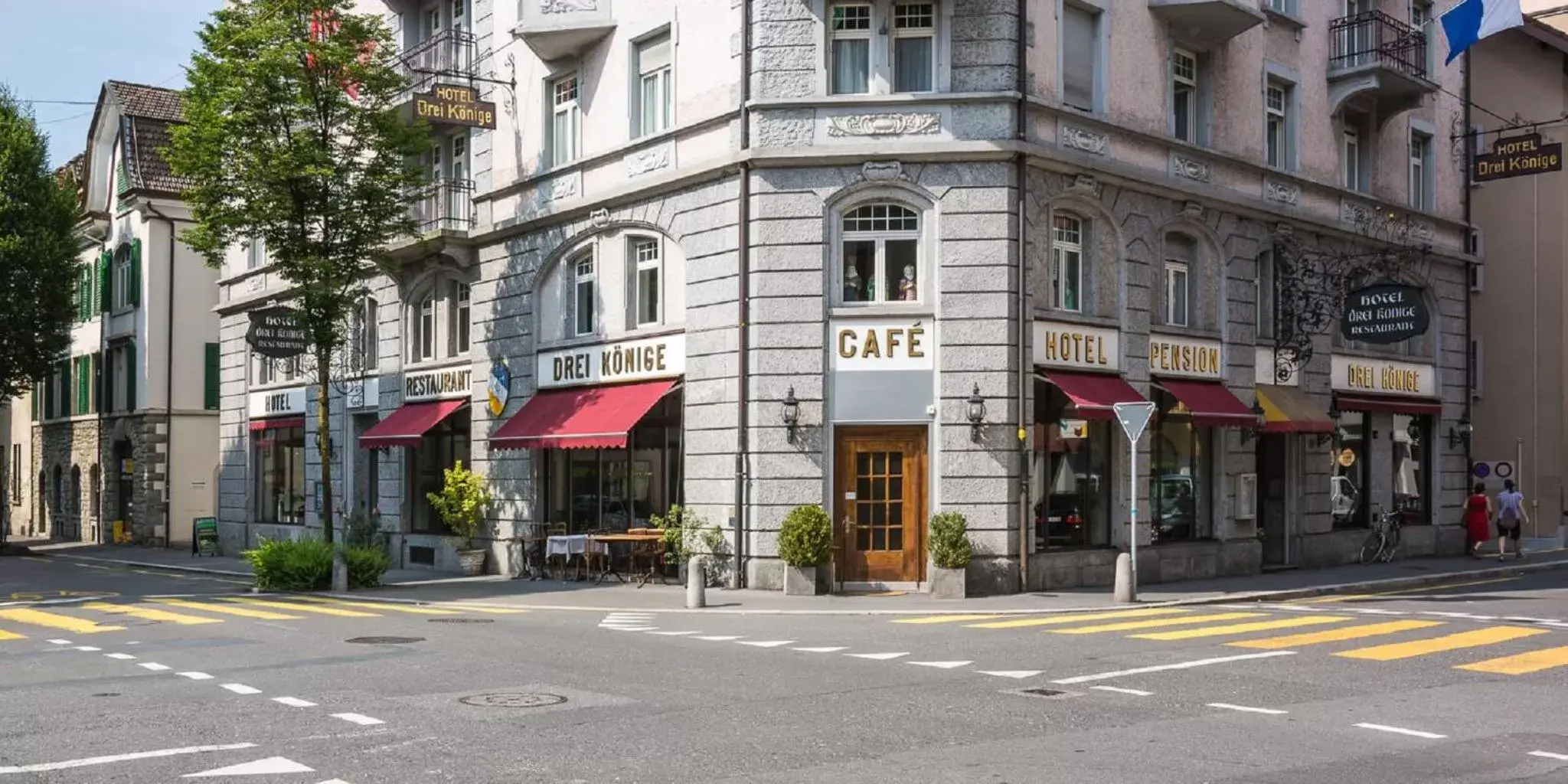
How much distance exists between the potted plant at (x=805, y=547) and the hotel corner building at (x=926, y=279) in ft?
1.96

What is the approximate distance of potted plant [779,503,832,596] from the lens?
2172 cm

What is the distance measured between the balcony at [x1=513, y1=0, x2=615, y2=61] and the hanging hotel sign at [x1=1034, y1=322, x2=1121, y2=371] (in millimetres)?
9335

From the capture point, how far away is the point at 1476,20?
27.8 m

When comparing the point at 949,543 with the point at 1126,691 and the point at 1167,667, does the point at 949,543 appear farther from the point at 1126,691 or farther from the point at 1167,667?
the point at 1126,691

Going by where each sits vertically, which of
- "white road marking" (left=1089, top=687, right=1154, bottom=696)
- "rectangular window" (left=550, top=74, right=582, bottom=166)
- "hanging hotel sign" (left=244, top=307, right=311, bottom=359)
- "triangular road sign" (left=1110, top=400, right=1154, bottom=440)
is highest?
"rectangular window" (left=550, top=74, right=582, bottom=166)

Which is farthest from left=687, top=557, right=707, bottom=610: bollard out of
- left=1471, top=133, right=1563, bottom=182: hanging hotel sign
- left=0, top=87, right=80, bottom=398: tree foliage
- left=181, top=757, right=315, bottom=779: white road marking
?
left=0, top=87, right=80, bottom=398: tree foliage

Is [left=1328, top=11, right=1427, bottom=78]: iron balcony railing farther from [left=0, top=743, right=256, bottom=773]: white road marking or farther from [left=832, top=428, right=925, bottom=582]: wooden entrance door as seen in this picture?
[left=0, top=743, right=256, bottom=773]: white road marking

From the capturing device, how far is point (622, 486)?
85.1 ft

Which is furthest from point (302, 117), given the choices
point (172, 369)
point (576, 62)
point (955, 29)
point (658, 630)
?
point (172, 369)

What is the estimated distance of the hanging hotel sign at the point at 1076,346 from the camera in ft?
75.6


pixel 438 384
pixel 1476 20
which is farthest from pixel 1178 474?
pixel 438 384

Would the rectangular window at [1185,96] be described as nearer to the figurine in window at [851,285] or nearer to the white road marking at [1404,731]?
the figurine in window at [851,285]

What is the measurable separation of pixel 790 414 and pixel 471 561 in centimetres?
881

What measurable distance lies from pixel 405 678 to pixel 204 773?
420 cm
